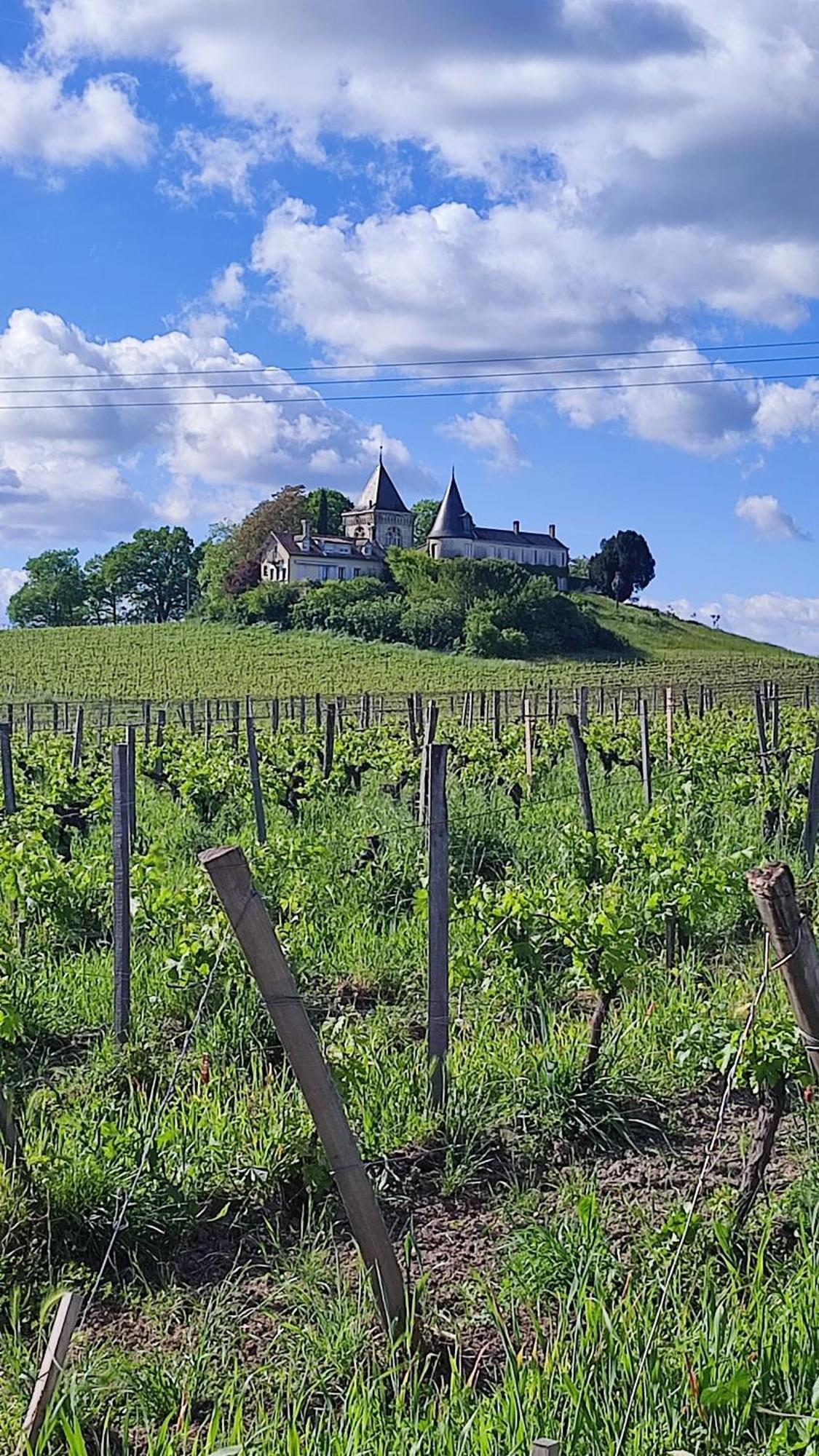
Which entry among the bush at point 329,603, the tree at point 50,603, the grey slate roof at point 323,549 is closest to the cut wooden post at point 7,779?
the bush at point 329,603

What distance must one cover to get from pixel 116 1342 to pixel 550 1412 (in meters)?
1.34

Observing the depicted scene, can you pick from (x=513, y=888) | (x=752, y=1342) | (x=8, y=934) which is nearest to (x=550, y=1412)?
(x=752, y=1342)

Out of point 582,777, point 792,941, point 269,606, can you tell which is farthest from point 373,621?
point 792,941

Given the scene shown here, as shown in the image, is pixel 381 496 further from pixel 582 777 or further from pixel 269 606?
pixel 582 777

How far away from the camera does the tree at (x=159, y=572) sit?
317 feet

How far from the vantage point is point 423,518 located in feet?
368

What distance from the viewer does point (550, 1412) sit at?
282 centimetres

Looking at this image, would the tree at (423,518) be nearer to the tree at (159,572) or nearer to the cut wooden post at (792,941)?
the tree at (159,572)

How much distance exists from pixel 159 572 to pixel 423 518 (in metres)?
26.5

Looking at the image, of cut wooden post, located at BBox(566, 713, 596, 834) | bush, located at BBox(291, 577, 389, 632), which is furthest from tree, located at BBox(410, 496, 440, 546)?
cut wooden post, located at BBox(566, 713, 596, 834)

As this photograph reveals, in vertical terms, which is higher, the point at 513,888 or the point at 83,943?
the point at 513,888

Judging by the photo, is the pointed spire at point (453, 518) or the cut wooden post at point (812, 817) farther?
the pointed spire at point (453, 518)

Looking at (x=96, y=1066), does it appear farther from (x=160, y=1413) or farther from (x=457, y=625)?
(x=457, y=625)

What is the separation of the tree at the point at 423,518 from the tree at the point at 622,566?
18764 mm
